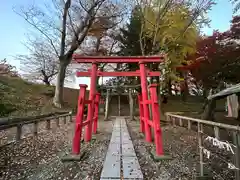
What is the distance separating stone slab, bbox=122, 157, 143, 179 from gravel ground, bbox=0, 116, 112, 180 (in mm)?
435

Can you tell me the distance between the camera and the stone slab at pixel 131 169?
303cm

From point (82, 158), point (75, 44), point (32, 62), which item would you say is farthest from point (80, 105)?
point (32, 62)

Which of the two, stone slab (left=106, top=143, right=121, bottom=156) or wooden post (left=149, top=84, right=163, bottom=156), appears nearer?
wooden post (left=149, top=84, right=163, bottom=156)

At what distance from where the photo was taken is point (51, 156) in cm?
436

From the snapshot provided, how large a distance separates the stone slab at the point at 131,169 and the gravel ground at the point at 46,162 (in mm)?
435

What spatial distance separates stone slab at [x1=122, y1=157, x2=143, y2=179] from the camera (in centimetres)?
303

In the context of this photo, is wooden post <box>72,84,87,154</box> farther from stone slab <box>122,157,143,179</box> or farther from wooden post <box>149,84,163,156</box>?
wooden post <box>149,84,163,156</box>

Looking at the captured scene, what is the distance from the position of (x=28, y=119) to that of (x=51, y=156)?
2.48 metres

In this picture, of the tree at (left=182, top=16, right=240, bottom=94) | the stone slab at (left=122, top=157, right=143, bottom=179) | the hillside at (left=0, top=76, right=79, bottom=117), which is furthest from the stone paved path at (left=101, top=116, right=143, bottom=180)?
the tree at (left=182, top=16, right=240, bottom=94)

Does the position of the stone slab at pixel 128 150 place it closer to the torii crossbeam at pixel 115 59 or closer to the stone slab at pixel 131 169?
the stone slab at pixel 131 169

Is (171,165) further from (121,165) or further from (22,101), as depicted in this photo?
(22,101)

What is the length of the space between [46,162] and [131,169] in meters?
1.72

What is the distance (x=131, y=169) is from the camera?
130 inches


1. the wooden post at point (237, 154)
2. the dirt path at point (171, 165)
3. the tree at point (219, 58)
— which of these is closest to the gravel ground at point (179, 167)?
the dirt path at point (171, 165)
